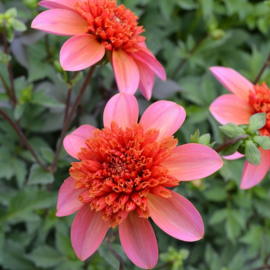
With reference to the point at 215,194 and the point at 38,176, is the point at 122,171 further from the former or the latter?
the point at 215,194

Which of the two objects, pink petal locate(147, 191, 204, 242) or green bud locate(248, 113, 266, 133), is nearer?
pink petal locate(147, 191, 204, 242)

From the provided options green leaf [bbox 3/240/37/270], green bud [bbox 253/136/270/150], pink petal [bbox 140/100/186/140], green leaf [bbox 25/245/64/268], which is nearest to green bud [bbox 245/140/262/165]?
green bud [bbox 253/136/270/150]

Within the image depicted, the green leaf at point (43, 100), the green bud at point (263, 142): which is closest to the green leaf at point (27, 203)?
the green leaf at point (43, 100)

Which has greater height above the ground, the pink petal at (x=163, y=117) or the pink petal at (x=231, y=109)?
the pink petal at (x=163, y=117)

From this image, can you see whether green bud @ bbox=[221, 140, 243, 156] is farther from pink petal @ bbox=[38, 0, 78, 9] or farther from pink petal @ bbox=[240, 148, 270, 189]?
pink petal @ bbox=[38, 0, 78, 9]

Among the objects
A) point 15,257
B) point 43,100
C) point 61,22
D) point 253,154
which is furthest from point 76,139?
point 15,257

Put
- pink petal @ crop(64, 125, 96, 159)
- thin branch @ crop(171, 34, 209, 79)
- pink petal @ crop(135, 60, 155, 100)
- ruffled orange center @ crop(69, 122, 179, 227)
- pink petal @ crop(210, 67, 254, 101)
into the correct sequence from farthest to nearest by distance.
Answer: thin branch @ crop(171, 34, 209, 79) < pink petal @ crop(210, 67, 254, 101) < pink petal @ crop(135, 60, 155, 100) < pink petal @ crop(64, 125, 96, 159) < ruffled orange center @ crop(69, 122, 179, 227)

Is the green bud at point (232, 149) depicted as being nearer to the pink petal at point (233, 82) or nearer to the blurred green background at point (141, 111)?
the pink petal at point (233, 82)
